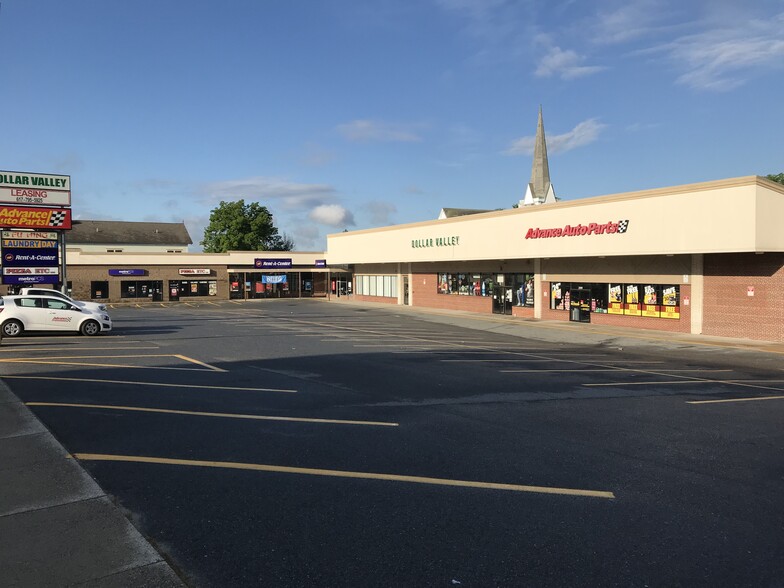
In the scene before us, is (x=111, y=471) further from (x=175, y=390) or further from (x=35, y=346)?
(x=35, y=346)

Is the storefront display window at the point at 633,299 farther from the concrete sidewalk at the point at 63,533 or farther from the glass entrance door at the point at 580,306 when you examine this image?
the concrete sidewalk at the point at 63,533

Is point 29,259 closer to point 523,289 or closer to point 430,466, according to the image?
point 430,466

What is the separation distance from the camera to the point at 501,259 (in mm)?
37812

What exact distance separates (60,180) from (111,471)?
24.7 m

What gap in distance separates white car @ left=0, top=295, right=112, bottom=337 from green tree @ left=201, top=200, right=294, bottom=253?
61.9 m

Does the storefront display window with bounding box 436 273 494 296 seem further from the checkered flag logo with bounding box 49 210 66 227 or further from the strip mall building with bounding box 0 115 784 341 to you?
the checkered flag logo with bounding box 49 210 66 227

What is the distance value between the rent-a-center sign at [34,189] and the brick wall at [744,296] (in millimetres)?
30475

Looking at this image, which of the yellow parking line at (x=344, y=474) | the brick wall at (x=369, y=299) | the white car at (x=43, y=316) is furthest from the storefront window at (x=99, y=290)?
the yellow parking line at (x=344, y=474)

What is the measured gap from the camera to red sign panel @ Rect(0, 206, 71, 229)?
26219 mm

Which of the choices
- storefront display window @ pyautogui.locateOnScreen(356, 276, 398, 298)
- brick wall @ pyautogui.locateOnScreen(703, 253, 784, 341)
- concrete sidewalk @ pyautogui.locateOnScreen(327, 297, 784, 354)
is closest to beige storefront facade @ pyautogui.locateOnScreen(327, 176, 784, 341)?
brick wall @ pyautogui.locateOnScreen(703, 253, 784, 341)

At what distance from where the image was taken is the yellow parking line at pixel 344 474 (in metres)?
6.77

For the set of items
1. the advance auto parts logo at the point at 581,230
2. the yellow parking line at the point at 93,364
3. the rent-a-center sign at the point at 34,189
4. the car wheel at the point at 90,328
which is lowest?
the yellow parking line at the point at 93,364

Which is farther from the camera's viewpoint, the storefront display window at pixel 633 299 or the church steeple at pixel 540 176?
the church steeple at pixel 540 176

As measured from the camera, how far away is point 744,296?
25641mm
